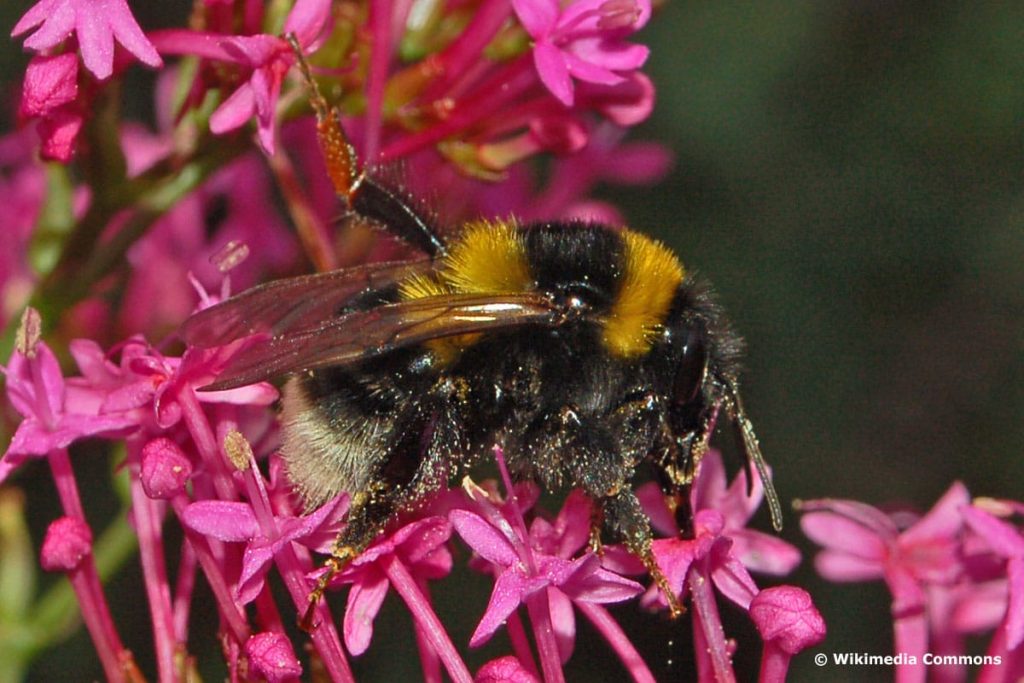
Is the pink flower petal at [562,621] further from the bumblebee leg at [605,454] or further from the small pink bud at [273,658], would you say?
the small pink bud at [273,658]

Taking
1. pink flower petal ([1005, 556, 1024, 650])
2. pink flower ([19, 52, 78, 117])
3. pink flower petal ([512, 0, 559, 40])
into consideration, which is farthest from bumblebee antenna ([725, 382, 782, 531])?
pink flower ([19, 52, 78, 117])

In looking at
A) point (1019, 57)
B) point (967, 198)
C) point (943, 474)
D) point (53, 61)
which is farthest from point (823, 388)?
point (53, 61)

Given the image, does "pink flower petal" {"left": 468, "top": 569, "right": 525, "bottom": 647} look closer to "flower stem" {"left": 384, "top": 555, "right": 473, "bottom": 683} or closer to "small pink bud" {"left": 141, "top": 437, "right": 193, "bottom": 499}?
"flower stem" {"left": 384, "top": 555, "right": 473, "bottom": 683}

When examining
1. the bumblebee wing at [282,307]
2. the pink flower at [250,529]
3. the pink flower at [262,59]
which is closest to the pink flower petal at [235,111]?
the pink flower at [262,59]

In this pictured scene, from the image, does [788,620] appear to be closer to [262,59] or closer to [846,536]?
[846,536]

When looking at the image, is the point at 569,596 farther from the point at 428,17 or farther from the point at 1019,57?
the point at 1019,57

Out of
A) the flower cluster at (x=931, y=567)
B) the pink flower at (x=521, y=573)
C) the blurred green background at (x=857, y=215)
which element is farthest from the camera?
the blurred green background at (x=857, y=215)

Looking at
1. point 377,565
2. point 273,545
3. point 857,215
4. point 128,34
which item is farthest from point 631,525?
point 857,215
